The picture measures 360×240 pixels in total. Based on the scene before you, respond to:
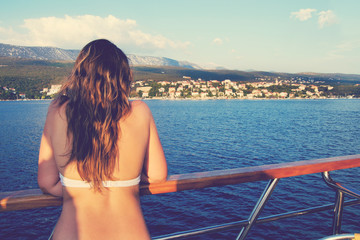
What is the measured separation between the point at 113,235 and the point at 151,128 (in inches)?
15.7

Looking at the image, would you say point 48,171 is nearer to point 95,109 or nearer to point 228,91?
point 95,109

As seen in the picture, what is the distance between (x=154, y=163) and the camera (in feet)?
3.65

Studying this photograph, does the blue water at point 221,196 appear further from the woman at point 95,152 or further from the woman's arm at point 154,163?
the woman at point 95,152

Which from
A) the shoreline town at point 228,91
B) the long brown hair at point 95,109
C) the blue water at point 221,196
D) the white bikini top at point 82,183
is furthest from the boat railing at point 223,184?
the shoreline town at point 228,91

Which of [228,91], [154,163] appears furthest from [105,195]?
[228,91]

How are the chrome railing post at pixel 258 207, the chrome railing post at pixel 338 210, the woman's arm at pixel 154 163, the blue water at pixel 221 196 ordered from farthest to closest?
the blue water at pixel 221 196
the chrome railing post at pixel 338 210
the chrome railing post at pixel 258 207
the woman's arm at pixel 154 163

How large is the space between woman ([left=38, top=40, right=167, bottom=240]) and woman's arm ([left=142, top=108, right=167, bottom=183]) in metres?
0.07

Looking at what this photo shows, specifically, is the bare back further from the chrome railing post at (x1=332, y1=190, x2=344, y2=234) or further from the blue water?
the blue water

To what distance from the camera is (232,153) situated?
18812mm

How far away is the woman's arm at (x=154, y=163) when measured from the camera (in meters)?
1.08

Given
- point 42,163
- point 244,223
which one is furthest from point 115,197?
point 244,223

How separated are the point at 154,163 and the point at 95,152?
26cm

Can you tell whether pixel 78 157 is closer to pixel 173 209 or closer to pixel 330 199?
pixel 173 209

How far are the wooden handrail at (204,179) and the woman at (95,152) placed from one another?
0.06 meters
